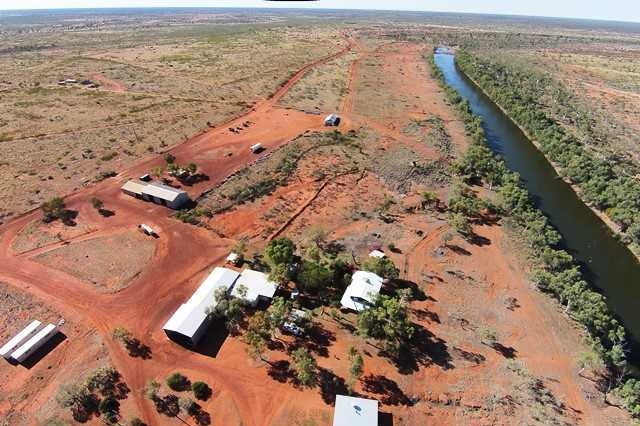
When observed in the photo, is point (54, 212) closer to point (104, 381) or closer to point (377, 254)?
point (104, 381)

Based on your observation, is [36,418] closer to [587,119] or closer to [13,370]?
[13,370]

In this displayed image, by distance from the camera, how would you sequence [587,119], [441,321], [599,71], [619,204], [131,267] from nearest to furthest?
[441,321], [131,267], [619,204], [587,119], [599,71]

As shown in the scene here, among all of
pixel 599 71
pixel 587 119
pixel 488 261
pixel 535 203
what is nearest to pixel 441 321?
pixel 488 261

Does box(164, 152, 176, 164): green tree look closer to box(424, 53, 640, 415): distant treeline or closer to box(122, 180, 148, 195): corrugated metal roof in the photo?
box(122, 180, 148, 195): corrugated metal roof

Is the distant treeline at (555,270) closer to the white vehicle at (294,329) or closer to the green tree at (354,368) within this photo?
the green tree at (354,368)

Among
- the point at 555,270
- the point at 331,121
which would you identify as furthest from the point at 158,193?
the point at 555,270

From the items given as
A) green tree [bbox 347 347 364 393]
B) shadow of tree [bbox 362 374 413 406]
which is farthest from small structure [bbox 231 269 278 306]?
shadow of tree [bbox 362 374 413 406]

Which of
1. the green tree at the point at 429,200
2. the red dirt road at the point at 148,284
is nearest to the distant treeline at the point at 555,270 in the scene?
the green tree at the point at 429,200
